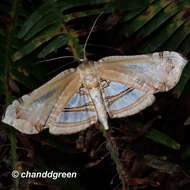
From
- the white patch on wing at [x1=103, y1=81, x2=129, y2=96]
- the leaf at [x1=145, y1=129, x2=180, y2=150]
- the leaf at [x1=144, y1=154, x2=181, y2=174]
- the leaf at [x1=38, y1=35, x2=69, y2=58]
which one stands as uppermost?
the leaf at [x1=38, y1=35, x2=69, y2=58]

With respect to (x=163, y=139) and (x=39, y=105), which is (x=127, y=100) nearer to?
(x=163, y=139)

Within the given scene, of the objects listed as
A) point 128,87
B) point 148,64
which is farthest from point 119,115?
point 148,64

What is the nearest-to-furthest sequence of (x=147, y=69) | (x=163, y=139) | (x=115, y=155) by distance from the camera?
(x=115, y=155) → (x=147, y=69) → (x=163, y=139)

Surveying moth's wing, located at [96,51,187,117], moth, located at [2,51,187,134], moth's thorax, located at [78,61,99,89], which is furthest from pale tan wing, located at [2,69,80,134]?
moth's wing, located at [96,51,187,117]

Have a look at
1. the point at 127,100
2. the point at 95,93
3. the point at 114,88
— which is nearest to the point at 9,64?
the point at 95,93

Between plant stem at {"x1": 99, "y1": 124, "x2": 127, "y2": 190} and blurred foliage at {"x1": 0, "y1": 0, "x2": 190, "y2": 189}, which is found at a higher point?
blurred foliage at {"x1": 0, "y1": 0, "x2": 190, "y2": 189}

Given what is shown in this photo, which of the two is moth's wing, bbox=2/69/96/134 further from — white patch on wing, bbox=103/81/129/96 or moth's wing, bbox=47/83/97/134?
white patch on wing, bbox=103/81/129/96

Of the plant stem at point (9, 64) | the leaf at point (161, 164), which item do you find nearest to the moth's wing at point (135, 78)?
the leaf at point (161, 164)
